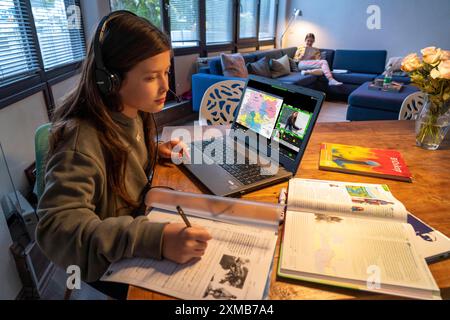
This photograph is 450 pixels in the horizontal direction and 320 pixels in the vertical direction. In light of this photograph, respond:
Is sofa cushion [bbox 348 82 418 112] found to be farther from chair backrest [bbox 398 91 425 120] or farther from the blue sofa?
chair backrest [bbox 398 91 425 120]

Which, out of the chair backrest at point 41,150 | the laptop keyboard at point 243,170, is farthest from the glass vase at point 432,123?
the chair backrest at point 41,150

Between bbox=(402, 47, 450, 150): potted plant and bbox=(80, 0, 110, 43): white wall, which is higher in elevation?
bbox=(80, 0, 110, 43): white wall

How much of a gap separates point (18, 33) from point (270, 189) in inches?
72.3

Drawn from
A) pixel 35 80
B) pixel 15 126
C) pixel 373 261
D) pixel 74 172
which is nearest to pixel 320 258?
pixel 373 261

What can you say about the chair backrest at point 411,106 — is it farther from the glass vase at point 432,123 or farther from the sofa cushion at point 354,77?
the sofa cushion at point 354,77

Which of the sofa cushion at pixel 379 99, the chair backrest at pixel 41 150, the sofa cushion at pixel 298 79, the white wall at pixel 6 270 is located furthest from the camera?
the sofa cushion at pixel 298 79

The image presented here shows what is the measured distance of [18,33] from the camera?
1814 mm

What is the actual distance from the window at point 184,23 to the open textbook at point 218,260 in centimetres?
353

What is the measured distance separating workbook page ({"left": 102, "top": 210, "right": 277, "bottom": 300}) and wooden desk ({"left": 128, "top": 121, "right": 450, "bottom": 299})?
0.02m

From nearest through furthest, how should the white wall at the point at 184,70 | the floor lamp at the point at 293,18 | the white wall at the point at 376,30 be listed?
1. the white wall at the point at 184,70
2. the white wall at the point at 376,30
3. the floor lamp at the point at 293,18

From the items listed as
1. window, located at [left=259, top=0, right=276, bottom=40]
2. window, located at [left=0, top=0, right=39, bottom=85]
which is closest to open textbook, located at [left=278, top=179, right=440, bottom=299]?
window, located at [left=0, top=0, right=39, bottom=85]

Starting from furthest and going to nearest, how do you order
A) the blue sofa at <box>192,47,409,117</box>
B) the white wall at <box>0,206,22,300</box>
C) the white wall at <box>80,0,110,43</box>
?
the blue sofa at <box>192,47,409,117</box>
the white wall at <box>80,0,110,43</box>
the white wall at <box>0,206,22,300</box>

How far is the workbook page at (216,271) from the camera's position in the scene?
1.86 ft

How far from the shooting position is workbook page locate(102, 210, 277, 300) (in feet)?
1.86
